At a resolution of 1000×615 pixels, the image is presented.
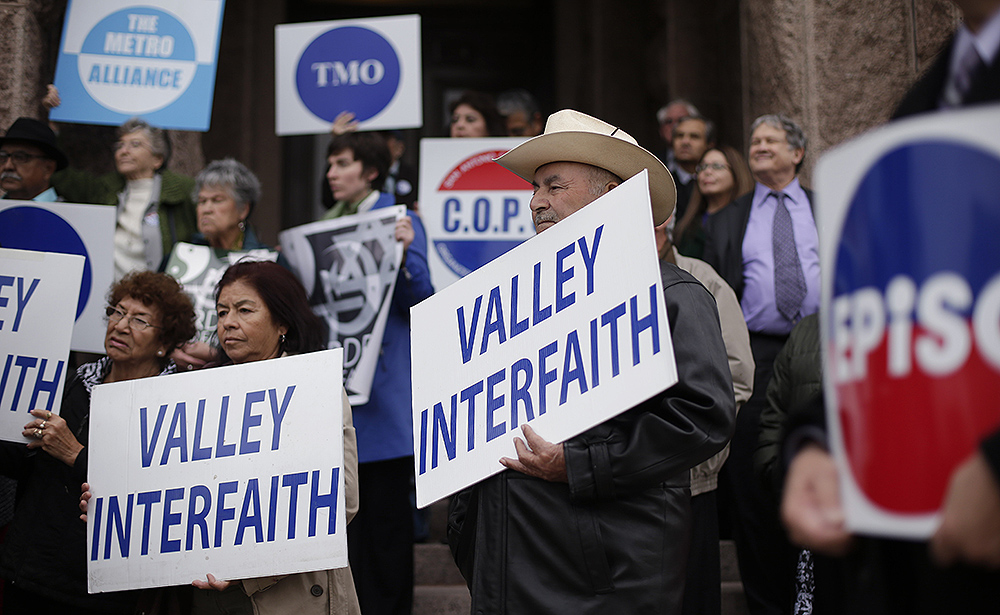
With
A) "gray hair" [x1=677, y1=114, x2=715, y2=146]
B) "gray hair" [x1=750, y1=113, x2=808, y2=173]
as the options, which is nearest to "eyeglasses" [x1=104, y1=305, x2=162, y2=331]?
"gray hair" [x1=750, y1=113, x2=808, y2=173]

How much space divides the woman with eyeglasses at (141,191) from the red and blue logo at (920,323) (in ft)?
13.3

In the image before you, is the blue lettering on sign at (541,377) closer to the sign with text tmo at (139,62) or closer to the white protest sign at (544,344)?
the white protest sign at (544,344)

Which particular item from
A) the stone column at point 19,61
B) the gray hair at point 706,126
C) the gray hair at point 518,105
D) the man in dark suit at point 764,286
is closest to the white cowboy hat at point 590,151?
the man in dark suit at point 764,286

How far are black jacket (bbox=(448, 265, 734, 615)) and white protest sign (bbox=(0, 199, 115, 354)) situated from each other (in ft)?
7.81

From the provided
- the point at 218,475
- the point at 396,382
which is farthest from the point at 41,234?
the point at 218,475

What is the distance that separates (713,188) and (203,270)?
2.58 meters

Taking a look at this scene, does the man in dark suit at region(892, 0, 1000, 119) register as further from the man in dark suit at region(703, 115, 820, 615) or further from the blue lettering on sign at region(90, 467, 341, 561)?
the man in dark suit at region(703, 115, 820, 615)

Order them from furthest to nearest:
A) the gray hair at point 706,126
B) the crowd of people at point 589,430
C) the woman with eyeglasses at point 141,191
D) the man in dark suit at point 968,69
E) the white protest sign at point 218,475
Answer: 1. the gray hair at point 706,126
2. the woman with eyeglasses at point 141,191
3. the white protest sign at point 218,475
4. the crowd of people at point 589,430
5. the man in dark suit at point 968,69

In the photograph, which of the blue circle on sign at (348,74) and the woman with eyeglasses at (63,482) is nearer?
the woman with eyeglasses at (63,482)

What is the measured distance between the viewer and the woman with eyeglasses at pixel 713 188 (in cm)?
Answer: 494

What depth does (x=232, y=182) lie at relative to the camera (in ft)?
15.2

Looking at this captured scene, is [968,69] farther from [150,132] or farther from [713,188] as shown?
[150,132]

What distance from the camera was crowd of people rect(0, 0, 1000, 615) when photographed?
1467 millimetres

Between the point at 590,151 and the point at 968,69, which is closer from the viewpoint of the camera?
the point at 968,69
